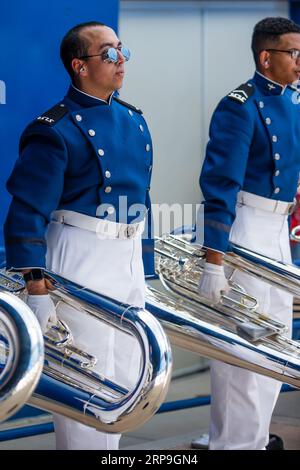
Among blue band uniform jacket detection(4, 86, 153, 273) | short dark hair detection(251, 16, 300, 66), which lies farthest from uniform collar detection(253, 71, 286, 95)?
blue band uniform jacket detection(4, 86, 153, 273)

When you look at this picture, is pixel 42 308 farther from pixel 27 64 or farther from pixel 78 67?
pixel 27 64

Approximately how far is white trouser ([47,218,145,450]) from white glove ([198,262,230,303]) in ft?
1.77

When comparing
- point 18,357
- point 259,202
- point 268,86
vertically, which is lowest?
point 259,202

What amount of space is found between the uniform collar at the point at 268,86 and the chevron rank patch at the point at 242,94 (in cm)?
5

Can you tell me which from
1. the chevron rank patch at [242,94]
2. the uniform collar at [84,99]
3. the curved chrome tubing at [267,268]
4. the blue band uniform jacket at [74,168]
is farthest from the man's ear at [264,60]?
the uniform collar at [84,99]

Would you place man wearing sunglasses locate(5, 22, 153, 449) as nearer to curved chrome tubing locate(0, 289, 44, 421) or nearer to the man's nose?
the man's nose

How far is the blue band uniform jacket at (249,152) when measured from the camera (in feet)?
14.6

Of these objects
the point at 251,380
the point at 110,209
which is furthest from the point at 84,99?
the point at 251,380

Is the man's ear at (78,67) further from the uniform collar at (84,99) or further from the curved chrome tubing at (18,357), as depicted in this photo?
the curved chrome tubing at (18,357)

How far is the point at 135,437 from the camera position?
5.66 meters

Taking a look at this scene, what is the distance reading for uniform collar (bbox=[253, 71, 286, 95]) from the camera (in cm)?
469

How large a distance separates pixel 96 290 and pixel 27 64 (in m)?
1.27

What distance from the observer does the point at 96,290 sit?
151 inches
